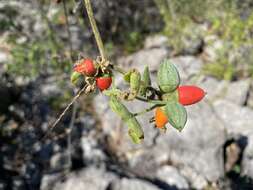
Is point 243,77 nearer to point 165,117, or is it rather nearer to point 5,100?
point 5,100

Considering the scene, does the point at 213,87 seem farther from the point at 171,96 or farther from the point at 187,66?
the point at 171,96

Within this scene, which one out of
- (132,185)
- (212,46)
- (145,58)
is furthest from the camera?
(145,58)

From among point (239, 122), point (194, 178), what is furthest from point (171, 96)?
point (239, 122)

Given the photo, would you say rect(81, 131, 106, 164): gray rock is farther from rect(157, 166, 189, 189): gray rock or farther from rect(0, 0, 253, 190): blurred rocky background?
rect(157, 166, 189, 189): gray rock

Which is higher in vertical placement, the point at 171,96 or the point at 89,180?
the point at 171,96

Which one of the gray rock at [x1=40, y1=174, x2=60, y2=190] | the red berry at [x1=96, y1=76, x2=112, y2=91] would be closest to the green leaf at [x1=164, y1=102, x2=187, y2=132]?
the red berry at [x1=96, y1=76, x2=112, y2=91]

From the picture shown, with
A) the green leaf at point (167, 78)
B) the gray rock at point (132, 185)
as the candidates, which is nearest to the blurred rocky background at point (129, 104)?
the gray rock at point (132, 185)

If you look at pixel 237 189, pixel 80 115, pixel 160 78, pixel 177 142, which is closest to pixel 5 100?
pixel 80 115
